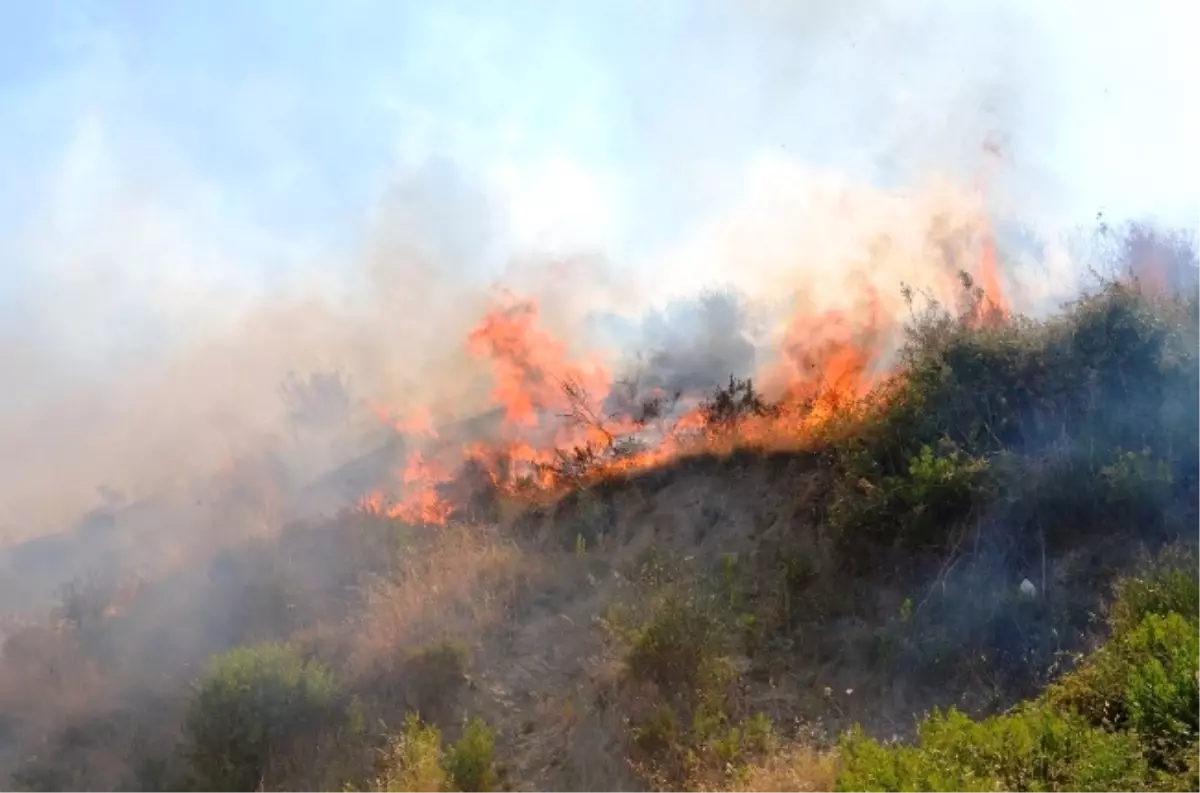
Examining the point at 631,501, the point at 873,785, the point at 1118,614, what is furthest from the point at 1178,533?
the point at 631,501

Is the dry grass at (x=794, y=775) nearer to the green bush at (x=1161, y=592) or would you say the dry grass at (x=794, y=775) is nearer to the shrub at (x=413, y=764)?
the green bush at (x=1161, y=592)

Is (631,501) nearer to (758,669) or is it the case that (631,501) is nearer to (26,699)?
(758,669)

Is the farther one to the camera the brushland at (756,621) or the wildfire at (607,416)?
the wildfire at (607,416)

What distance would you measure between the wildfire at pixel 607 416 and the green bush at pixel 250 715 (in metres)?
4.56

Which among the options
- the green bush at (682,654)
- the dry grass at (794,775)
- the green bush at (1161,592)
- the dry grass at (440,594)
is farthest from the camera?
the dry grass at (440,594)

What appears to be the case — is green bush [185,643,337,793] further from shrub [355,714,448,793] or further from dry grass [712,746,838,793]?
dry grass [712,746,838,793]

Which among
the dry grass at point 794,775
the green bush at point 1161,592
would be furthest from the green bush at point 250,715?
the green bush at point 1161,592

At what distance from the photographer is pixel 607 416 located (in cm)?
1525

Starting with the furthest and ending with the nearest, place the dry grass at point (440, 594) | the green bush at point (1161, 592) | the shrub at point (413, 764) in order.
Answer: the dry grass at point (440, 594), the shrub at point (413, 764), the green bush at point (1161, 592)

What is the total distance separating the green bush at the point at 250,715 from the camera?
966 centimetres

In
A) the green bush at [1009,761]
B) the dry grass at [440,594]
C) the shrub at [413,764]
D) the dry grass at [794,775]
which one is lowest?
the dry grass at [794,775]

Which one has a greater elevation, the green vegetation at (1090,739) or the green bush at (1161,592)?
the green vegetation at (1090,739)

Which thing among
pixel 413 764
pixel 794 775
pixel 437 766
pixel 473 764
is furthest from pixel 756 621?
pixel 413 764

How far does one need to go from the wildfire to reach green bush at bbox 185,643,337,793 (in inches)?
179
